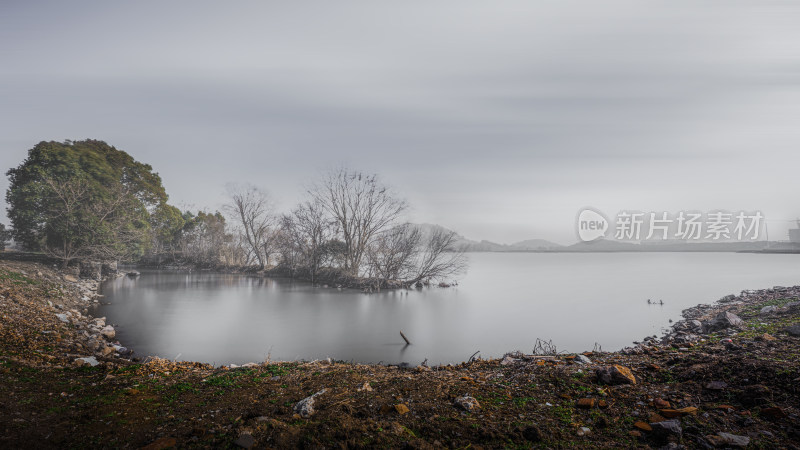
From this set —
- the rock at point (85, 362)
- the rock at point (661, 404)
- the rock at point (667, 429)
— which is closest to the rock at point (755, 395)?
the rock at point (661, 404)

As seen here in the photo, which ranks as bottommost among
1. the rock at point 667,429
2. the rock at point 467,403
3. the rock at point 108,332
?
the rock at point 108,332

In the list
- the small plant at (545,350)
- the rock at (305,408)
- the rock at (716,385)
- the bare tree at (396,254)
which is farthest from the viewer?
the bare tree at (396,254)

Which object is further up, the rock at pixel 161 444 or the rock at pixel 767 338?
the rock at pixel 767 338

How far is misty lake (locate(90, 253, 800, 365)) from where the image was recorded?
10.2 meters

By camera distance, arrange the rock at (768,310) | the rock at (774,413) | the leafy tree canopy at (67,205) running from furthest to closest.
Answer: the leafy tree canopy at (67,205) → the rock at (768,310) → the rock at (774,413)

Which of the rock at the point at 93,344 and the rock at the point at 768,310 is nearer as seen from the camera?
the rock at the point at 93,344

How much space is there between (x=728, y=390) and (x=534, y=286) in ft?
74.3

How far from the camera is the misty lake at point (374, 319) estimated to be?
10.2 m

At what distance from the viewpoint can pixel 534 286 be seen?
25688mm

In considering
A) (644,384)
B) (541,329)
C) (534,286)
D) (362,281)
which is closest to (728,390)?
(644,384)

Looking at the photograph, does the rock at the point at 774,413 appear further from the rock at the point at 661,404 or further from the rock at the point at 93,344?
the rock at the point at 93,344

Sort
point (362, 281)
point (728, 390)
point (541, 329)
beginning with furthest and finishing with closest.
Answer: point (362, 281), point (541, 329), point (728, 390)

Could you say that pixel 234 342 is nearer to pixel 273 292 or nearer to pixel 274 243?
pixel 273 292

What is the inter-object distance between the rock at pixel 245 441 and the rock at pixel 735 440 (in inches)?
159
